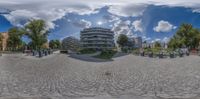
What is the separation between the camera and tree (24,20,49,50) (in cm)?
6625

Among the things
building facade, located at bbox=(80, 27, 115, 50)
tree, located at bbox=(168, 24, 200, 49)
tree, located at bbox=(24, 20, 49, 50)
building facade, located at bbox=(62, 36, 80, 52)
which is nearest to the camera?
building facade, located at bbox=(80, 27, 115, 50)

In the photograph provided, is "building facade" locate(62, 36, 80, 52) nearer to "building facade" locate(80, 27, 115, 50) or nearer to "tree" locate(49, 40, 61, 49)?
"tree" locate(49, 40, 61, 49)

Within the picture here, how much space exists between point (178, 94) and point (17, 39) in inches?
3026

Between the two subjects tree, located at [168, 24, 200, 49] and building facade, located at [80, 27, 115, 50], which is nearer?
building facade, located at [80, 27, 115, 50]

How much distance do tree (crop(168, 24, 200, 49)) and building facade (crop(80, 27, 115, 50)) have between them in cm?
3033

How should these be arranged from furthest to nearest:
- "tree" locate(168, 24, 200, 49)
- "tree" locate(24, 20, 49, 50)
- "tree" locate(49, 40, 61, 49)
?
"tree" locate(49, 40, 61, 49) < "tree" locate(168, 24, 200, 49) < "tree" locate(24, 20, 49, 50)

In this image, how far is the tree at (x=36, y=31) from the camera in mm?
66250

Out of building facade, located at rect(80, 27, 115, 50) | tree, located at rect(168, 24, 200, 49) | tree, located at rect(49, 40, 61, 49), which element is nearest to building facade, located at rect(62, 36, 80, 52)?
tree, located at rect(49, 40, 61, 49)

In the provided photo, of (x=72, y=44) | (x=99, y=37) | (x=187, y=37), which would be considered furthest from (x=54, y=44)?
(x=99, y=37)

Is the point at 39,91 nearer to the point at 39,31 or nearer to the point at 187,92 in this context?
the point at 187,92

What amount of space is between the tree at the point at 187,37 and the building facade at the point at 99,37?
99.5 feet

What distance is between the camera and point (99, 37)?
188ft

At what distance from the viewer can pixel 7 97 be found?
8195mm

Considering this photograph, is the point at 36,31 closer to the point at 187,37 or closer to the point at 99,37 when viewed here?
the point at 99,37
